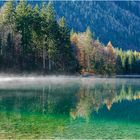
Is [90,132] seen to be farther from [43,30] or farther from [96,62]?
[96,62]

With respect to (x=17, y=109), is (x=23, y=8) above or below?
above

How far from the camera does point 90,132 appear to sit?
80.4 ft

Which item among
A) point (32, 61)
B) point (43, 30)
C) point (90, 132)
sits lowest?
point (90, 132)

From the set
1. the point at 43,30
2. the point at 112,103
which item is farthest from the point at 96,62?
the point at 112,103

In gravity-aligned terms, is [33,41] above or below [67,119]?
above

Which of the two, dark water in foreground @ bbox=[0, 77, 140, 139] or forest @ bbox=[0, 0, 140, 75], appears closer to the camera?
dark water in foreground @ bbox=[0, 77, 140, 139]

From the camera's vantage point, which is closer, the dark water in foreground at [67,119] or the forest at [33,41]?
the dark water in foreground at [67,119]

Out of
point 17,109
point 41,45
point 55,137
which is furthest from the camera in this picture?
point 41,45

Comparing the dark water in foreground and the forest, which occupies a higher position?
the forest

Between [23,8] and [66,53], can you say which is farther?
[66,53]

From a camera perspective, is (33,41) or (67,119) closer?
(67,119)

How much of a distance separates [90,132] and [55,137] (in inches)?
104

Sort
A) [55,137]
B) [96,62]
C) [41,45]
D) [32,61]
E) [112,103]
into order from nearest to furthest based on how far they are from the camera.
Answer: [55,137]
[112,103]
[32,61]
[41,45]
[96,62]

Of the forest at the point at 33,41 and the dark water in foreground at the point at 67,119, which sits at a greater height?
the forest at the point at 33,41
